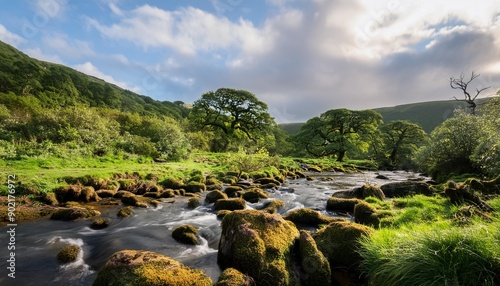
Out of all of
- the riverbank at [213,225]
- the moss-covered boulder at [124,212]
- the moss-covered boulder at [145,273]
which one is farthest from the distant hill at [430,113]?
the moss-covered boulder at [145,273]

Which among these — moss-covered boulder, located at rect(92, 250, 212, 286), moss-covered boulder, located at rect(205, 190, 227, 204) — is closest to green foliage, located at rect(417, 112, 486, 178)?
moss-covered boulder, located at rect(205, 190, 227, 204)

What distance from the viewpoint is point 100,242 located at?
30.1ft

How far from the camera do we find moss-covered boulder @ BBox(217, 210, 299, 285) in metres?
5.64

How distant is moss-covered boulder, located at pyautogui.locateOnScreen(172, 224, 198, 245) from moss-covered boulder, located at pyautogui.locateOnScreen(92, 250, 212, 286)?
3906mm

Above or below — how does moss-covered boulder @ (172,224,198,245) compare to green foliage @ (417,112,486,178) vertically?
below

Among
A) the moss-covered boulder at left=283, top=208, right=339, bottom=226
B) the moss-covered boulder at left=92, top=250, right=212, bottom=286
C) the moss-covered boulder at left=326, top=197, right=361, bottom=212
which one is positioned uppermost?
the moss-covered boulder at left=92, top=250, right=212, bottom=286

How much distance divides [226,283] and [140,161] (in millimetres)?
24687

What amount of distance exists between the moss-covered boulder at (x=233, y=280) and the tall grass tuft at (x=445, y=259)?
8.07 ft

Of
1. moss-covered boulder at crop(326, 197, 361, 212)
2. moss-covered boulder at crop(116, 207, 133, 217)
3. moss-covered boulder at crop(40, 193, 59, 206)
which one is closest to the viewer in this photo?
moss-covered boulder at crop(116, 207, 133, 217)

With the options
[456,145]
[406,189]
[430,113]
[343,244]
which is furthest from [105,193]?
[430,113]

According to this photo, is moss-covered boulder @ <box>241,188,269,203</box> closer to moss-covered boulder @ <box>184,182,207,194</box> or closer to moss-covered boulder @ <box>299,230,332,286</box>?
moss-covered boulder @ <box>184,182,207,194</box>

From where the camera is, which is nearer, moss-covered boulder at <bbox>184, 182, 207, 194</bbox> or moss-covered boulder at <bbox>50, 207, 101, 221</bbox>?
moss-covered boulder at <bbox>50, 207, 101, 221</bbox>

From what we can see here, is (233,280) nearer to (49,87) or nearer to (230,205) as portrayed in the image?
(230,205)

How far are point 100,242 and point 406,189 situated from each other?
17.1m
